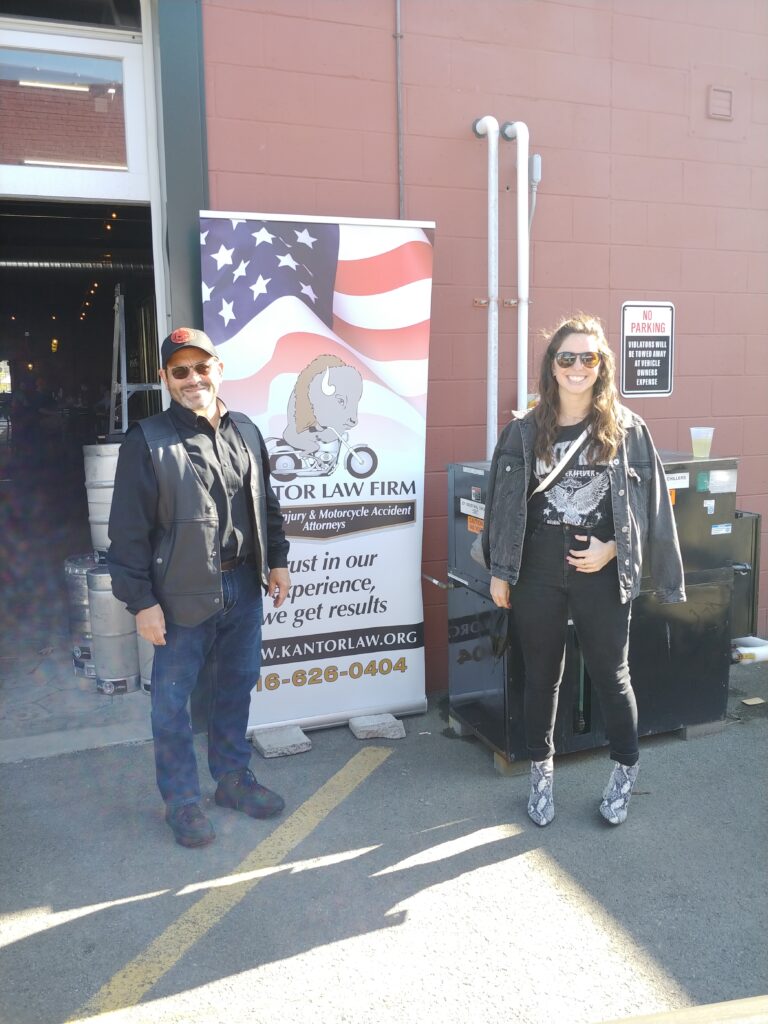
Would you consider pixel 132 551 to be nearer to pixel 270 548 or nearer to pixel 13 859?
pixel 270 548

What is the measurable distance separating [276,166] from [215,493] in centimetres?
193

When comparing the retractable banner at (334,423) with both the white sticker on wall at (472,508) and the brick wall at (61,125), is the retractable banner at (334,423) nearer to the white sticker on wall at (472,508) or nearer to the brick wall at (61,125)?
the white sticker on wall at (472,508)

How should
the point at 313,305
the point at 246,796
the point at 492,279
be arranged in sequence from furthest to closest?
1. the point at 492,279
2. the point at 313,305
3. the point at 246,796

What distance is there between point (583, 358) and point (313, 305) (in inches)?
61.0

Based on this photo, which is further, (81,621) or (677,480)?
(81,621)

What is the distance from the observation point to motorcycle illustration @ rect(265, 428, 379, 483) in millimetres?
4066

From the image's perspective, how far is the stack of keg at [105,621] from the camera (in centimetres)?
476

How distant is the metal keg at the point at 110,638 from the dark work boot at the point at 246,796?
1.51 metres

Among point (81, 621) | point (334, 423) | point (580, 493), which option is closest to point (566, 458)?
point (580, 493)

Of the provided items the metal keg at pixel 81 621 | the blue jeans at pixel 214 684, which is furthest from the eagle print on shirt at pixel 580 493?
the metal keg at pixel 81 621

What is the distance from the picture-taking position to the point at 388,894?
2.90 m

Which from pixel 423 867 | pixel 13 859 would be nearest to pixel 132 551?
pixel 13 859

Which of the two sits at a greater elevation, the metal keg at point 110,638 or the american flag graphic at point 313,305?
the american flag graphic at point 313,305

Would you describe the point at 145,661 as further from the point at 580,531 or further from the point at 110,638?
the point at 580,531
